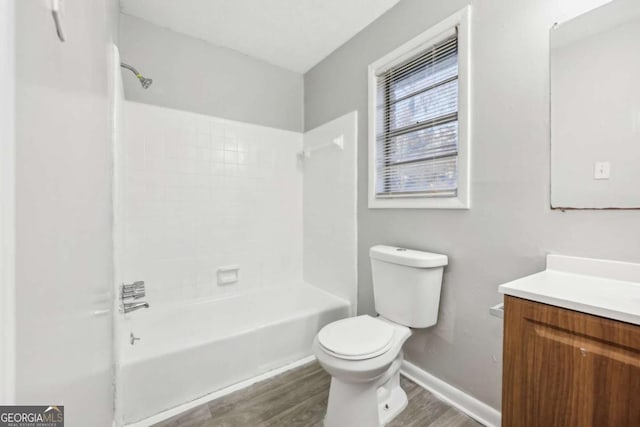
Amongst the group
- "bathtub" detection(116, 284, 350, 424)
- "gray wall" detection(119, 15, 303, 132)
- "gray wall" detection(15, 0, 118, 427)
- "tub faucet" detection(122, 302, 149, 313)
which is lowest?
"bathtub" detection(116, 284, 350, 424)

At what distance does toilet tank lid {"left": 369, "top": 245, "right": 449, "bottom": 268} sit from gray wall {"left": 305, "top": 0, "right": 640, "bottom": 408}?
0.26ft

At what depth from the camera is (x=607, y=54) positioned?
3.13 ft

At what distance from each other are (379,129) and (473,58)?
661mm

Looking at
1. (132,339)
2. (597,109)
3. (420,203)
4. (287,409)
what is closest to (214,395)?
(287,409)

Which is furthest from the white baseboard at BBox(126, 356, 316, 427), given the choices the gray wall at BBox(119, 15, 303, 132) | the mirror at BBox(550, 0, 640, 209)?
the gray wall at BBox(119, 15, 303, 132)

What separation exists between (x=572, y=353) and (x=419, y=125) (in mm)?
1284

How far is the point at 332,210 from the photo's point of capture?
2287 mm

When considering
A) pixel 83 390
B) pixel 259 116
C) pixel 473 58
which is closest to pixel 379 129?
pixel 473 58

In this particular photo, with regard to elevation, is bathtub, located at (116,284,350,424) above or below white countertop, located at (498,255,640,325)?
below

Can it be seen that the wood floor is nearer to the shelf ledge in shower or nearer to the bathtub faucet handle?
the bathtub faucet handle

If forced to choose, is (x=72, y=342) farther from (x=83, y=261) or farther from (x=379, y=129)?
(x=379, y=129)

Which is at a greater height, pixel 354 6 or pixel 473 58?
pixel 354 6

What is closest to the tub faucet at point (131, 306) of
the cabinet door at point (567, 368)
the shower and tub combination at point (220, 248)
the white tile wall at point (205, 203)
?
the shower and tub combination at point (220, 248)

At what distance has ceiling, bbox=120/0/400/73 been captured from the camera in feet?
5.76
